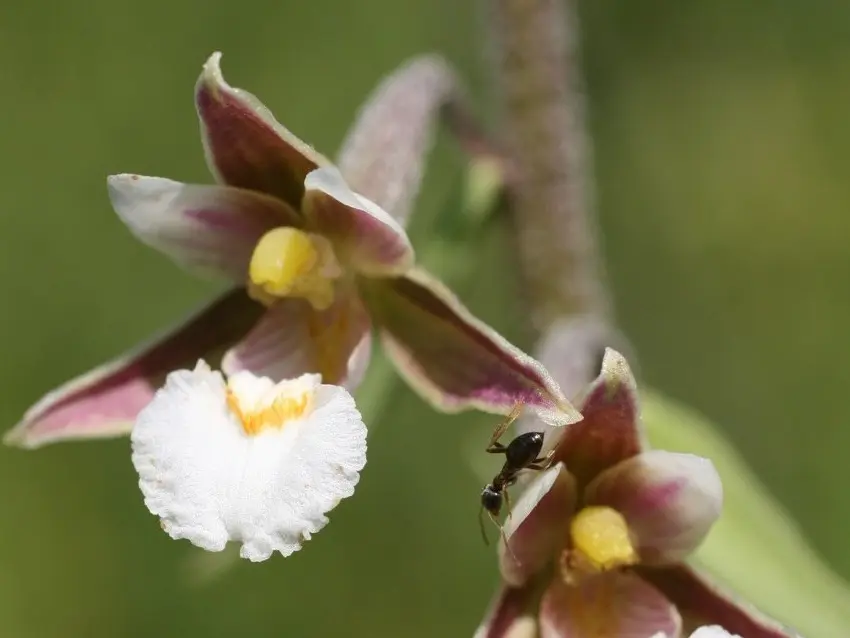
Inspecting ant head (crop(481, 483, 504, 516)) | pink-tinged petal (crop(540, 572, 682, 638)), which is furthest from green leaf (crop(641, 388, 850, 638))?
ant head (crop(481, 483, 504, 516))

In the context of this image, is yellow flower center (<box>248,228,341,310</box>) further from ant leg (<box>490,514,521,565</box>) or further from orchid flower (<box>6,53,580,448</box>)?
ant leg (<box>490,514,521,565</box>)

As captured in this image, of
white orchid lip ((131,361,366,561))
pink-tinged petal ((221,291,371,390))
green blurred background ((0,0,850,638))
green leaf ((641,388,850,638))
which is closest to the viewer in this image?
white orchid lip ((131,361,366,561))

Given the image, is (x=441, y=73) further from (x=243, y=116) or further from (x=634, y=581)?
(x=634, y=581)

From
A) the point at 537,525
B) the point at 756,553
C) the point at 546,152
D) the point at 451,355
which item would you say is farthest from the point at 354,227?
the point at 756,553

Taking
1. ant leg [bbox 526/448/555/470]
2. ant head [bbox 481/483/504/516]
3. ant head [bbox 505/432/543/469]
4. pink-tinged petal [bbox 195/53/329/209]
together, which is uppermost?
pink-tinged petal [bbox 195/53/329/209]

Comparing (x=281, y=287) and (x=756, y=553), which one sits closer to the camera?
(x=281, y=287)

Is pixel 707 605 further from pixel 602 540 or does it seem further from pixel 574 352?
pixel 574 352

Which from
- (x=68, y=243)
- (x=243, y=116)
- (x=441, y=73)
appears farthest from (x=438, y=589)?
(x=243, y=116)
